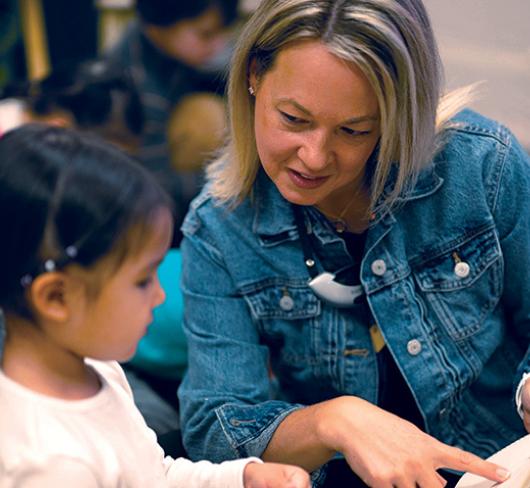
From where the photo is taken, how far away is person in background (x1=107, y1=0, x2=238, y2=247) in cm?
273

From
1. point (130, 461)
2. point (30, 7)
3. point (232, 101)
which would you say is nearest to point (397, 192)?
point (232, 101)

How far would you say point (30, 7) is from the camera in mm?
3135

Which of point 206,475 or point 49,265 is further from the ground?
point 49,265

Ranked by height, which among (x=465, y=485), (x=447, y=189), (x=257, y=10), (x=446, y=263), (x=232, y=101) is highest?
(x=257, y=10)

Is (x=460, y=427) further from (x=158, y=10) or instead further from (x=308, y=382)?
(x=158, y=10)

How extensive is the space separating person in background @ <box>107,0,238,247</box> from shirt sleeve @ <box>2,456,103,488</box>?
6.27ft

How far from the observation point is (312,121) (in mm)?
1213

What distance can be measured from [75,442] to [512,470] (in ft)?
1.81

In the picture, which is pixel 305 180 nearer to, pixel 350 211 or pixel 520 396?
pixel 350 211

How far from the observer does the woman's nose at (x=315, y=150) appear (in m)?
1.21

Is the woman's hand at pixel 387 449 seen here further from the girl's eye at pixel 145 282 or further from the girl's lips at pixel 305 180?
the girl's eye at pixel 145 282

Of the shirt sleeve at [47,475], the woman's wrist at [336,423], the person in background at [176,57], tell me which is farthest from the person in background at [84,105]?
the shirt sleeve at [47,475]

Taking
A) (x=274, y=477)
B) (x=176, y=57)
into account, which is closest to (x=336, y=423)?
(x=274, y=477)

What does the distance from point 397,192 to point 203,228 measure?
0.31 meters
